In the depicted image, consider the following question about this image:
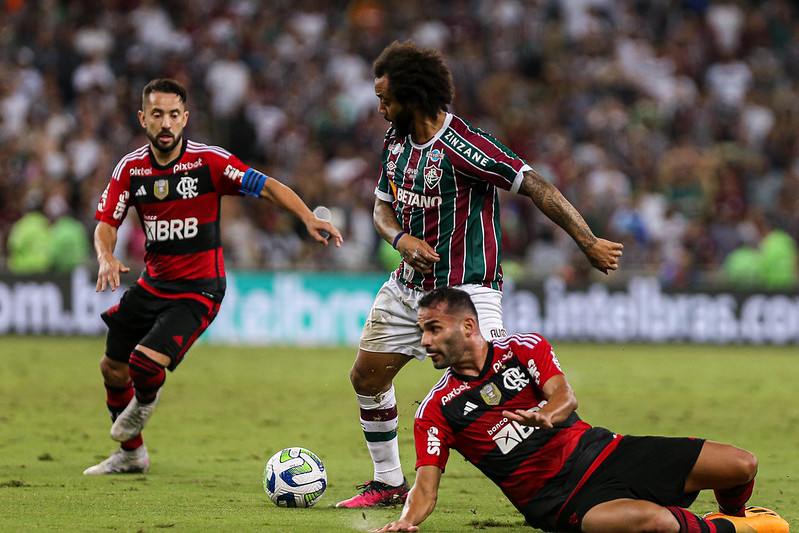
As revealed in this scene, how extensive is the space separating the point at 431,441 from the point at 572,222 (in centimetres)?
155

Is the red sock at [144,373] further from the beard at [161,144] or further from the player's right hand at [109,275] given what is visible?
the beard at [161,144]

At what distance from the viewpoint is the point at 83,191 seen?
19.6 meters

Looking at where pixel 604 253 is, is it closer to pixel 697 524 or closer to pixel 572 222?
pixel 572 222

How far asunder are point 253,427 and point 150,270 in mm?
2886

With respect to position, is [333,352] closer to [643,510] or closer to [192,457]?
[192,457]

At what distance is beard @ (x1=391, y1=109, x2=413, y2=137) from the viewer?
6.91m

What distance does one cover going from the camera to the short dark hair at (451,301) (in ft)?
19.0

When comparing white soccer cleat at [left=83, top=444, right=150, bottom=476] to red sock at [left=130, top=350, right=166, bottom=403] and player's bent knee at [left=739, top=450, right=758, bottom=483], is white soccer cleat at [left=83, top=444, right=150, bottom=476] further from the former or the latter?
player's bent knee at [left=739, top=450, right=758, bottom=483]

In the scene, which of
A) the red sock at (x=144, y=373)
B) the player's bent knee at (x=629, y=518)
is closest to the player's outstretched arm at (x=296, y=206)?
the red sock at (x=144, y=373)

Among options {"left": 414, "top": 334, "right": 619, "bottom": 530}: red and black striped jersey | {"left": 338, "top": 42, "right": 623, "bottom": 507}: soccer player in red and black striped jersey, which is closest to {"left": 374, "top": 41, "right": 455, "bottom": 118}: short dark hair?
{"left": 338, "top": 42, "right": 623, "bottom": 507}: soccer player in red and black striped jersey

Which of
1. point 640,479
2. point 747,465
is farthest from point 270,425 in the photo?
point 747,465

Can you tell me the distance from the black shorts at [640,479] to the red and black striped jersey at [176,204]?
11.5ft

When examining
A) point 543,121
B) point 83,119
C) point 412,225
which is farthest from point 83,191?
A: point 412,225

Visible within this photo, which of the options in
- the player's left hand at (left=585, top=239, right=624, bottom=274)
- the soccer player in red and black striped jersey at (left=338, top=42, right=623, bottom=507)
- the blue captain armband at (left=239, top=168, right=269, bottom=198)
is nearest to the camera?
the player's left hand at (left=585, top=239, right=624, bottom=274)
